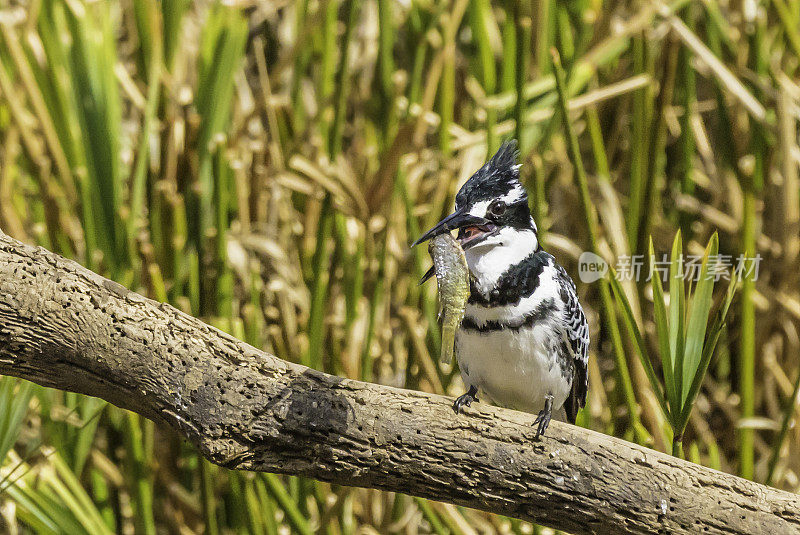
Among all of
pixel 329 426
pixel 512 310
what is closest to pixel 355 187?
pixel 512 310

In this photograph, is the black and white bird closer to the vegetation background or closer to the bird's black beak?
the bird's black beak

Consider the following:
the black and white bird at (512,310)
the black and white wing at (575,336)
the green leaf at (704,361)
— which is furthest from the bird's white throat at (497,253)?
the green leaf at (704,361)

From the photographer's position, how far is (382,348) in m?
1.42

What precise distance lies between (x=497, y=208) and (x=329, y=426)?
10.4 inches

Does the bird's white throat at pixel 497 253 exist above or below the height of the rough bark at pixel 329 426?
above

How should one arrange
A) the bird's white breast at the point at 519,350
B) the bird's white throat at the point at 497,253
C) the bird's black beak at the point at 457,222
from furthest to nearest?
1. the bird's white breast at the point at 519,350
2. the bird's white throat at the point at 497,253
3. the bird's black beak at the point at 457,222

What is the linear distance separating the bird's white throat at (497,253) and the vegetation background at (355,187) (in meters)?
0.20

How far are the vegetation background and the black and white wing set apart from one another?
6 cm

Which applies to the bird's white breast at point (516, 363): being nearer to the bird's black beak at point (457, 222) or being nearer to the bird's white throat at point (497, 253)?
the bird's white throat at point (497, 253)

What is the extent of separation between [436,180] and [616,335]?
60 cm

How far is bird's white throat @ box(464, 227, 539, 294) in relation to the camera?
862 millimetres

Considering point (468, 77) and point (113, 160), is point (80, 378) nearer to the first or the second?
point (113, 160)

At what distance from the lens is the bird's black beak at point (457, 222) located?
748 millimetres

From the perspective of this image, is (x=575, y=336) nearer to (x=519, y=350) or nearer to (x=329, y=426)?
(x=519, y=350)
